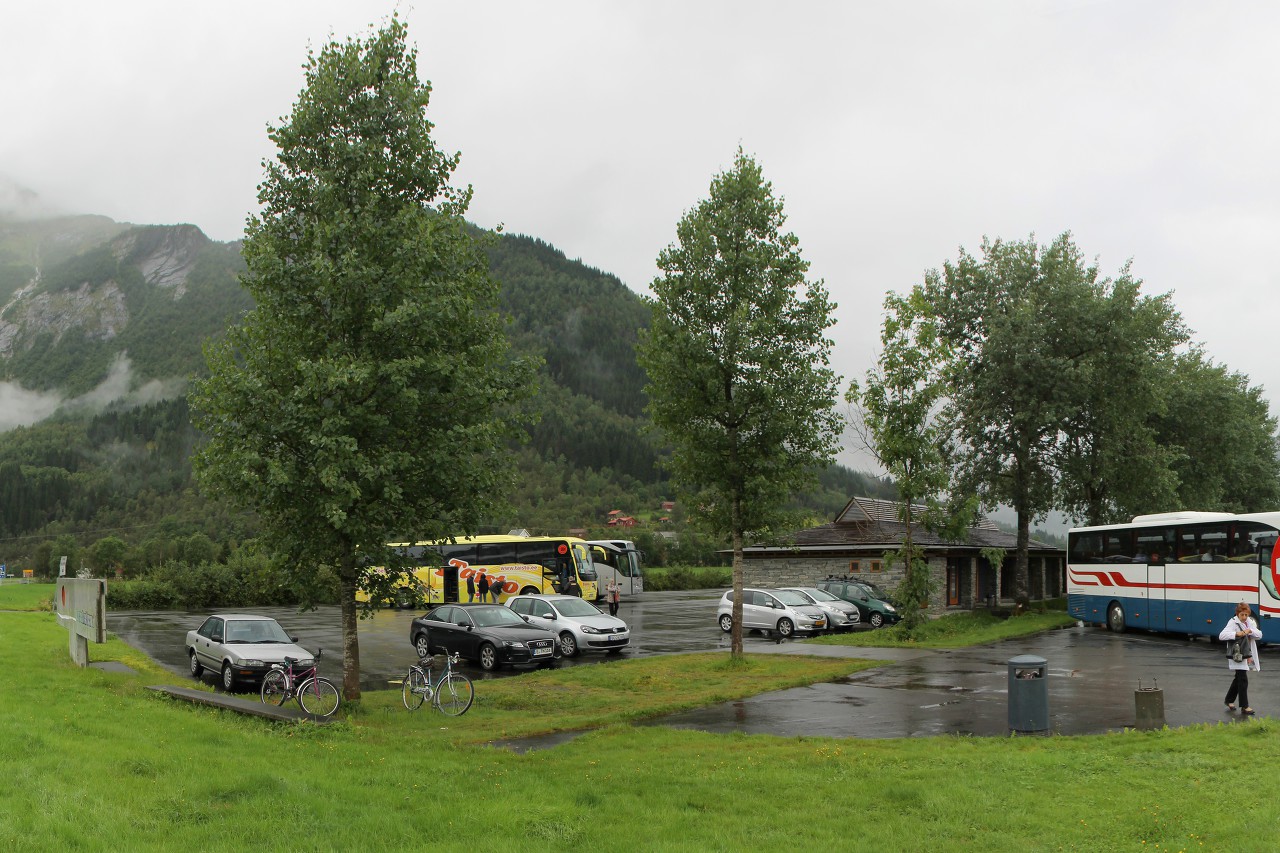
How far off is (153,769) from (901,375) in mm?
23615

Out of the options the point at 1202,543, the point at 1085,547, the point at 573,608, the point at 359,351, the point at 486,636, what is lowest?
the point at 486,636

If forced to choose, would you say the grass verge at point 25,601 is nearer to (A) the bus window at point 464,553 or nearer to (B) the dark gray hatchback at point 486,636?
(A) the bus window at point 464,553

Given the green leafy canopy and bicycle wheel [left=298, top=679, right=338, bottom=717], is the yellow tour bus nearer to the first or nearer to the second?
the green leafy canopy

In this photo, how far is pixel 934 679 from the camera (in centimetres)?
1977

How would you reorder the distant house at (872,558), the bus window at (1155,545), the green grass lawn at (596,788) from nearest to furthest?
the green grass lawn at (596,788) < the bus window at (1155,545) < the distant house at (872,558)

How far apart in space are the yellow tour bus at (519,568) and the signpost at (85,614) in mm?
21500

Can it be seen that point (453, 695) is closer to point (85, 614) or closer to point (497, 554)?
point (85, 614)

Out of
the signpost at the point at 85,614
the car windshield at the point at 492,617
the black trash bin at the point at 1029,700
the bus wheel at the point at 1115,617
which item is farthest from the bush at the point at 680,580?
the black trash bin at the point at 1029,700

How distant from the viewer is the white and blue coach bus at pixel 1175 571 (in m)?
25.7

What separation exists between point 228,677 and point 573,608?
33.4ft

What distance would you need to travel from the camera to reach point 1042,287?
39.5 metres

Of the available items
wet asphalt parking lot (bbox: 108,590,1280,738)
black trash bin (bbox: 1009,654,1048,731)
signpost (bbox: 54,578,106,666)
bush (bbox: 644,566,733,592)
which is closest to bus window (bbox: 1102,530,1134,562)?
wet asphalt parking lot (bbox: 108,590,1280,738)

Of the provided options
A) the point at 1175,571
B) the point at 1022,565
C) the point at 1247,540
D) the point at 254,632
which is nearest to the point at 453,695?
the point at 254,632

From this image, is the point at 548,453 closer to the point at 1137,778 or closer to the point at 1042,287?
the point at 1042,287
